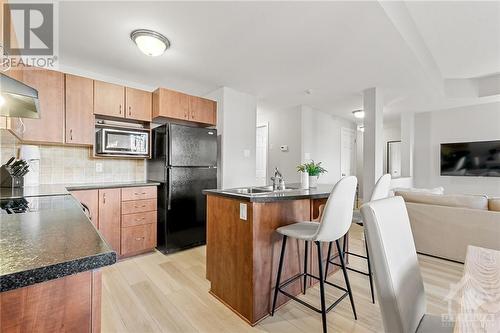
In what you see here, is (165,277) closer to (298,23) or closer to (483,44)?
(298,23)

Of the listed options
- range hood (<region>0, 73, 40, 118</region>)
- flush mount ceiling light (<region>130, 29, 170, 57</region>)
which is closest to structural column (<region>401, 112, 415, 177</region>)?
flush mount ceiling light (<region>130, 29, 170, 57</region>)

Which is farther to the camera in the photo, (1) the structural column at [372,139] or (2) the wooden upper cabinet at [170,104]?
(1) the structural column at [372,139]

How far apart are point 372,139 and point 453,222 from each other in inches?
58.5

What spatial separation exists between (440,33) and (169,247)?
13.6ft

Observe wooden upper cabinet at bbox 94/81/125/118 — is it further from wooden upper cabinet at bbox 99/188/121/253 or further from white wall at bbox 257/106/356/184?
white wall at bbox 257/106/356/184

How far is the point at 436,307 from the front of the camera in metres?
1.84

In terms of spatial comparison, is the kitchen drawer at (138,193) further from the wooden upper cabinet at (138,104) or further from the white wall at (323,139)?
the white wall at (323,139)

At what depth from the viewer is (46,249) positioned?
26.5 inches

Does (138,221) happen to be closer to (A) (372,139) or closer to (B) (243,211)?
(B) (243,211)

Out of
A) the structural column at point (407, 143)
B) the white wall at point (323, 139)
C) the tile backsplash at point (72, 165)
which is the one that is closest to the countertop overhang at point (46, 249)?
the tile backsplash at point (72, 165)

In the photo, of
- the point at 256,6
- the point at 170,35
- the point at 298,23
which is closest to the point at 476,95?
the point at 298,23

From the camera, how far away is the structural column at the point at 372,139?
11.8 ft

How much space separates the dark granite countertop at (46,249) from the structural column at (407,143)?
6338mm

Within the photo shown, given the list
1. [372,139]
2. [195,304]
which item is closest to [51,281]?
[195,304]
